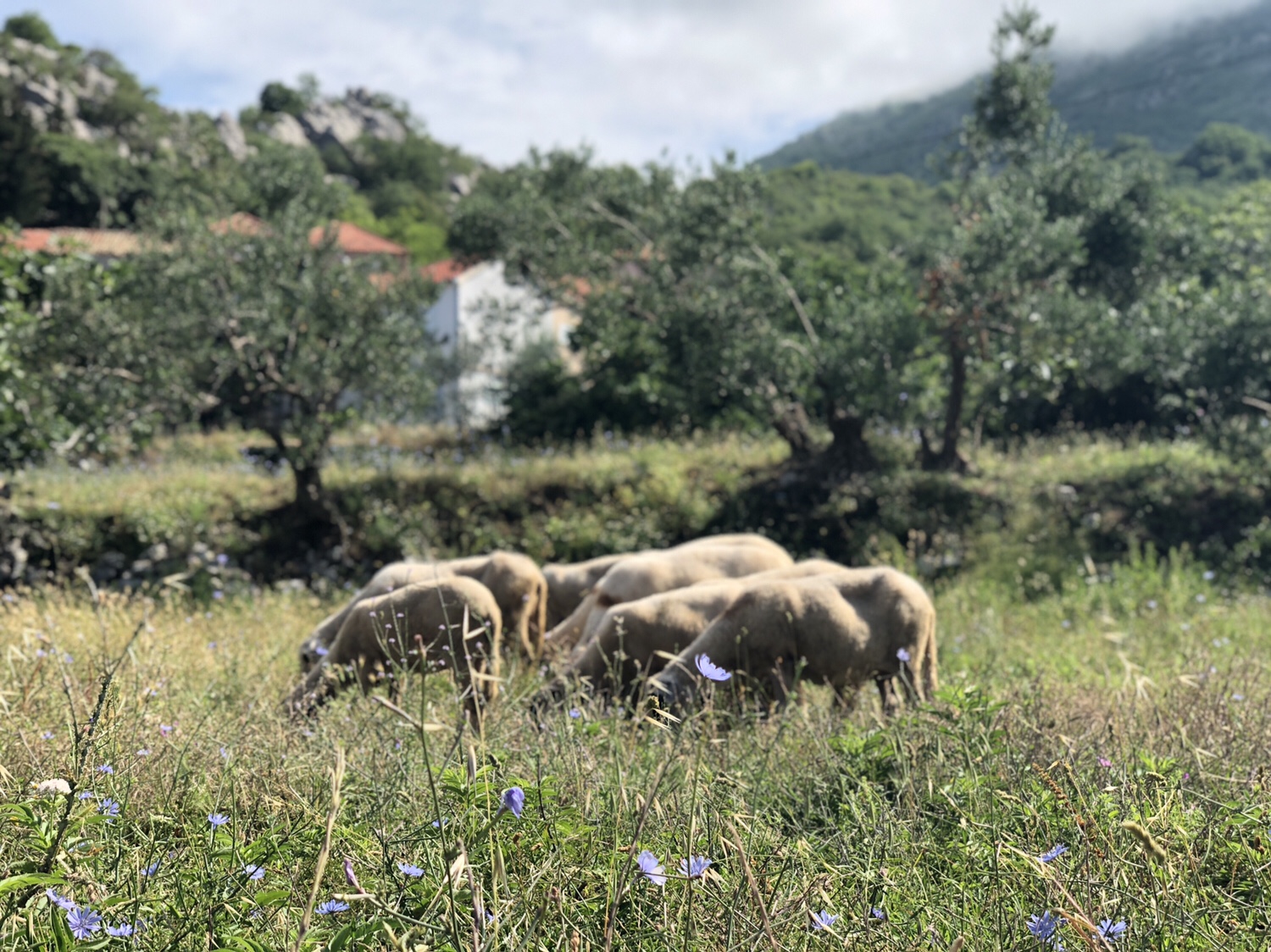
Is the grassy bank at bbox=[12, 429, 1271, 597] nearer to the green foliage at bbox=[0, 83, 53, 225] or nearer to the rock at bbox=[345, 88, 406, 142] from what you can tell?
the green foliage at bbox=[0, 83, 53, 225]

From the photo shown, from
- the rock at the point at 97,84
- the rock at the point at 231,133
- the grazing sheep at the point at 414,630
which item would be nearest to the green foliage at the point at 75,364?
the grazing sheep at the point at 414,630

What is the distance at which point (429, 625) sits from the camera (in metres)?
5.93

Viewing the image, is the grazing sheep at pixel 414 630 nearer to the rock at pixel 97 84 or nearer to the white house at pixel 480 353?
the white house at pixel 480 353

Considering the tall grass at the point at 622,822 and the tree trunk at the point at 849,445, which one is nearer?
the tall grass at the point at 622,822

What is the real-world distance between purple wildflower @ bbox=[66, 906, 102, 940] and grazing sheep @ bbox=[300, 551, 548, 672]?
4.22 metres

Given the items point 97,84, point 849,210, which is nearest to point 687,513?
point 849,210

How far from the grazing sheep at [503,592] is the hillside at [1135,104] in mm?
78656

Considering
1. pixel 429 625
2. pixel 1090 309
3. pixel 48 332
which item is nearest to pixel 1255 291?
pixel 1090 309

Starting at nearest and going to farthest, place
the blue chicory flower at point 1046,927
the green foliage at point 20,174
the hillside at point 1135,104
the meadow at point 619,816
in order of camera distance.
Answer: the blue chicory flower at point 1046,927, the meadow at point 619,816, the green foliage at point 20,174, the hillside at point 1135,104

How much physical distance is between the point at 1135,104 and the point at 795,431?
13020 centimetres

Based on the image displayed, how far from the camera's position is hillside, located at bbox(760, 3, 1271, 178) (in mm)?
104000

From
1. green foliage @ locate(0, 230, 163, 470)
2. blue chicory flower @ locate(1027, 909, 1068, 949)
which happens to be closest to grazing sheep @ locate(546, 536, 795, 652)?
blue chicory flower @ locate(1027, 909, 1068, 949)

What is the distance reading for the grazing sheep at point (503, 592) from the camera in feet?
21.7

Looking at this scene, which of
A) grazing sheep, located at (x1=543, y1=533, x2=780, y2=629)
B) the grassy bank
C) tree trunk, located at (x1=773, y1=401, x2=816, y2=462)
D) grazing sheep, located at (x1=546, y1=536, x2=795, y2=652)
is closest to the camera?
grazing sheep, located at (x1=546, y1=536, x2=795, y2=652)
